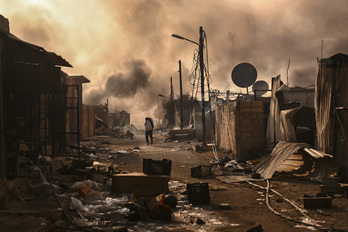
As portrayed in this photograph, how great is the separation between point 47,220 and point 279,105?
387 inches

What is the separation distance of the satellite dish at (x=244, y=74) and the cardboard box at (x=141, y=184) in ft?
42.4

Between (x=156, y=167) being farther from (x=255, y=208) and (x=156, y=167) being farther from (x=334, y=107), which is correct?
(x=334, y=107)

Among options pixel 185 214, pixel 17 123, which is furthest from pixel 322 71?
pixel 17 123

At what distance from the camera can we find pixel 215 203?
7188 millimetres

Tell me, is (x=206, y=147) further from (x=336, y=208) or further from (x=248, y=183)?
(x=336, y=208)

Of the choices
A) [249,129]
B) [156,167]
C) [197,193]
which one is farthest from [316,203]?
[249,129]

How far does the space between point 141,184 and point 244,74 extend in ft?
43.7

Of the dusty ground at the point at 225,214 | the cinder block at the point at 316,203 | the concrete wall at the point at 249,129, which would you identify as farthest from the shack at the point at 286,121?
the cinder block at the point at 316,203

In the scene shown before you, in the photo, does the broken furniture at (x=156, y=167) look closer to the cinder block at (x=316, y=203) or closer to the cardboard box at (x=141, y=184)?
the cardboard box at (x=141, y=184)

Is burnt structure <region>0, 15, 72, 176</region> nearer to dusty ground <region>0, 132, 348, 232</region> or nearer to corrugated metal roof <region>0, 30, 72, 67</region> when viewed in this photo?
corrugated metal roof <region>0, 30, 72, 67</region>

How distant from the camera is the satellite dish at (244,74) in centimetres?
1959

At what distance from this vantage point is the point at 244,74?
1970 centimetres

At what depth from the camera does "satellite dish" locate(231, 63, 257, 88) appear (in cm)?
1959

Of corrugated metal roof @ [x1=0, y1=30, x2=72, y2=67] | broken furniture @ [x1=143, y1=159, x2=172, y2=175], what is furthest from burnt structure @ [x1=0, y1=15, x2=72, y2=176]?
broken furniture @ [x1=143, y1=159, x2=172, y2=175]
